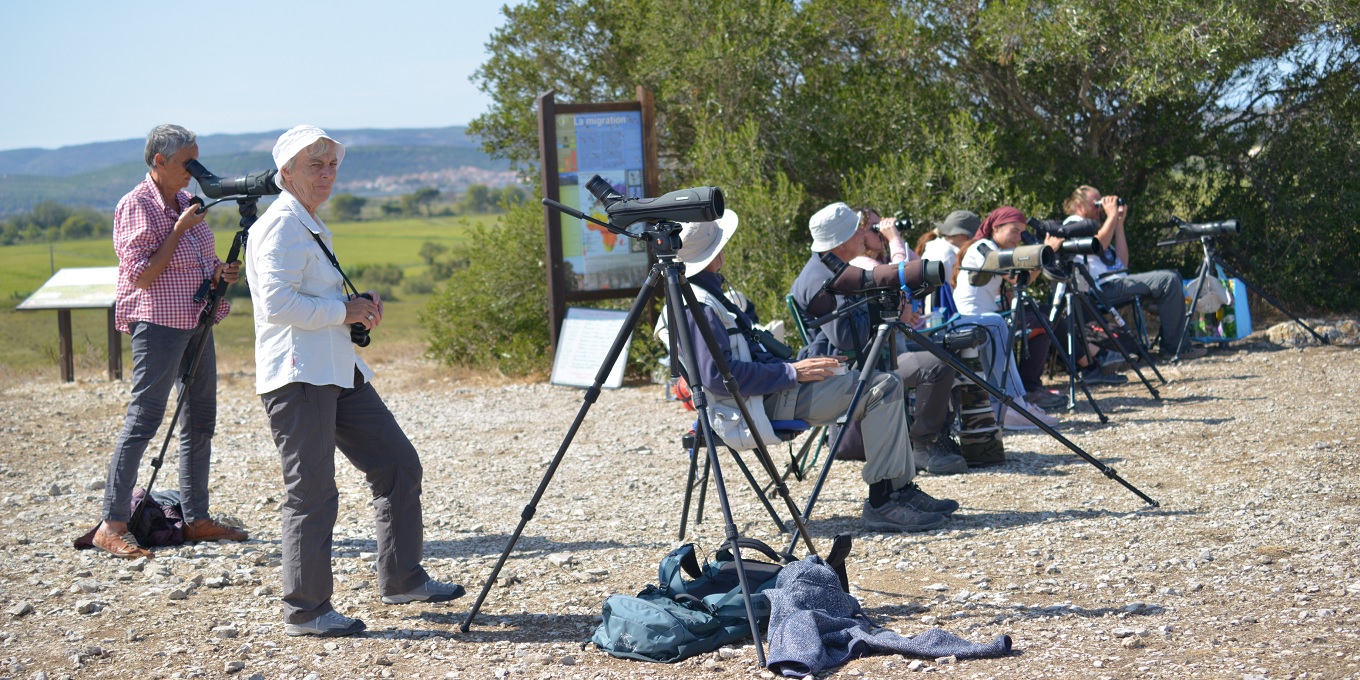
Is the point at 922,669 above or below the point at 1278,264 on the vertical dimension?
below

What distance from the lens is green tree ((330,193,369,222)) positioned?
80375 mm

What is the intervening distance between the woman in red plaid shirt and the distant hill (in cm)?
9606

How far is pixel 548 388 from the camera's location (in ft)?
33.4

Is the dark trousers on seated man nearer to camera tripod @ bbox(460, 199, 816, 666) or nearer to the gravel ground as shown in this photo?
the gravel ground

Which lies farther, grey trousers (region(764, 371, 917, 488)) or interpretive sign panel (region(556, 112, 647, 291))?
interpretive sign panel (region(556, 112, 647, 291))

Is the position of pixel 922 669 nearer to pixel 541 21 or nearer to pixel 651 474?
pixel 651 474

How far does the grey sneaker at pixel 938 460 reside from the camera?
6293 mm

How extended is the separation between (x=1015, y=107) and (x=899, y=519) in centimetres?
752

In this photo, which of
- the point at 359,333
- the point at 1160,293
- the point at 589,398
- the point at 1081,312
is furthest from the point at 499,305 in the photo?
the point at 589,398

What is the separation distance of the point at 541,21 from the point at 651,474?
7495 millimetres

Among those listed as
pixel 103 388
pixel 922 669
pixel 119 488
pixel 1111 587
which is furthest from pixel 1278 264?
pixel 103 388

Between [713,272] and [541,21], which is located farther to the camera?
[541,21]

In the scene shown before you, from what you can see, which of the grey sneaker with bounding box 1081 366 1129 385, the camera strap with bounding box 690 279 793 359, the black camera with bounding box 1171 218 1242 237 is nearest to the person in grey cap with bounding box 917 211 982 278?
the grey sneaker with bounding box 1081 366 1129 385

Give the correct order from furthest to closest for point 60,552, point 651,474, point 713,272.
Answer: point 651,474 → point 60,552 → point 713,272
